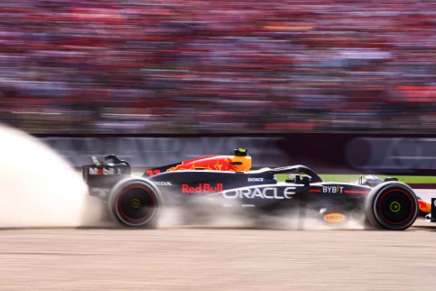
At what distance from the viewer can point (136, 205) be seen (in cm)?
878

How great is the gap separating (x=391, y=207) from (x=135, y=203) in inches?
114

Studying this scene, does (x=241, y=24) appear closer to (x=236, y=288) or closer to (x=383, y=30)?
(x=383, y=30)

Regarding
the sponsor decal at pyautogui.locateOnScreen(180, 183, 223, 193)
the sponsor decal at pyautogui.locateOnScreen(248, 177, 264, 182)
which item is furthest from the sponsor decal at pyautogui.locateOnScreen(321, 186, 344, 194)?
the sponsor decal at pyautogui.locateOnScreen(180, 183, 223, 193)

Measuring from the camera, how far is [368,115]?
13.9 meters

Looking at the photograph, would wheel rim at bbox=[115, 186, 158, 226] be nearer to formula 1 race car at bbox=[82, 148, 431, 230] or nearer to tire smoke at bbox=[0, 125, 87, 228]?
formula 1 race car at bbox=[82, 148, 431, 230]

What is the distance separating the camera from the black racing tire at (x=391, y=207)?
28.9 feet

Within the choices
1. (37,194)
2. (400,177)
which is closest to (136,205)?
(37,194)

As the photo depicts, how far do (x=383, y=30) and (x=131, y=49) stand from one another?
200 inches

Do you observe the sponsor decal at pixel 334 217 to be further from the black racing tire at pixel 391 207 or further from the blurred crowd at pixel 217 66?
the blurred crowd at pixel 217 66

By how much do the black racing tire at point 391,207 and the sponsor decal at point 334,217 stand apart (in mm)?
283

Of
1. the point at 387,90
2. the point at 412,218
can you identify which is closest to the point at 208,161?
the point at 412,218

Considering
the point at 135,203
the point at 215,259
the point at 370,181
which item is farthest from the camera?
the point at 370,181

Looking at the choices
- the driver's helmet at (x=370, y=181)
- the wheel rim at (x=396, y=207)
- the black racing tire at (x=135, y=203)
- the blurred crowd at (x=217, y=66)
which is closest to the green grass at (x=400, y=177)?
the blurred crowd at (x=217, y=66)

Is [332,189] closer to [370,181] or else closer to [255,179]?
[370,181]
